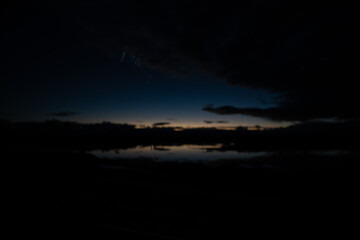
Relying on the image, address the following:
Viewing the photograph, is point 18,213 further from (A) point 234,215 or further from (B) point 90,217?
(A) point 234,215

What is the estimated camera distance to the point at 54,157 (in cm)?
418

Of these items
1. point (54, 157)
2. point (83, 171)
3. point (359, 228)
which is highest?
point (54, 157)

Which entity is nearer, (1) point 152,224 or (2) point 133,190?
(1) point 152,224

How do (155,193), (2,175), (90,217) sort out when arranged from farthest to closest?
(155,193), (90,217), (2,175)

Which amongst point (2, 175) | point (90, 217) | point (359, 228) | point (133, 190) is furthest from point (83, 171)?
point (359, 228)

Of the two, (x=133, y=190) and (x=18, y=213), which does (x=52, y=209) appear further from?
(x=133, y=190)

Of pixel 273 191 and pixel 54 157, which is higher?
pixel 54 157

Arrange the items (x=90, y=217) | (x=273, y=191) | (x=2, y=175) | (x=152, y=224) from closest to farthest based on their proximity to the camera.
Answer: (x=2, y=175)
(x=152, y=224)
(x=90, y=217)
(x=273, y=191)

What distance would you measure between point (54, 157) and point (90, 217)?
1.79 m

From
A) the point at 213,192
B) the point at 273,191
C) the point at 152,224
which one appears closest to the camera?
the point at 152,224

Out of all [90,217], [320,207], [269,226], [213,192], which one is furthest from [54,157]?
[320,207]

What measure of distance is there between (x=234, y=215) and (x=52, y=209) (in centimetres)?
482

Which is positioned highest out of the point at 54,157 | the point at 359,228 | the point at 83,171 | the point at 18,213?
the point at 54,157

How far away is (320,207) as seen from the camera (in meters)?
4.52
